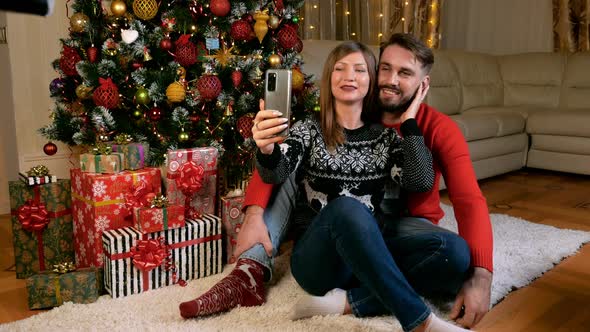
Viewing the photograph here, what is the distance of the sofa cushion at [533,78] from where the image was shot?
14.3 ft

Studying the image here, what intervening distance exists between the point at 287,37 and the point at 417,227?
1115 mm

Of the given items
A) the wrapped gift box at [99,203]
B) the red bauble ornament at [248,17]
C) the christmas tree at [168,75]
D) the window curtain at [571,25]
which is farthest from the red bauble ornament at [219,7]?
the window curtain at [571,25]

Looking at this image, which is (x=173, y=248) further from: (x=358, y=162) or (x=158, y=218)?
(x=358, y=162)

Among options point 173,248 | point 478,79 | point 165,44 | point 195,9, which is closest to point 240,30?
point 195,9

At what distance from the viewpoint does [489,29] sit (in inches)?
212

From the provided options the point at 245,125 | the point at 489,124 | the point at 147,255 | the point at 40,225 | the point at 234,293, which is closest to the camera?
the point at 234,293

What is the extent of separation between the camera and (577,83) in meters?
4.23

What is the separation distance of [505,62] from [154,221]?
3.99 m

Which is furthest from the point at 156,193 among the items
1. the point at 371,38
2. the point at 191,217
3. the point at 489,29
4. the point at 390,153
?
the point at 489,29

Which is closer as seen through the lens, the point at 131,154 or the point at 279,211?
the point at 279,211

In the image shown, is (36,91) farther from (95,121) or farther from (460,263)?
(460,263)

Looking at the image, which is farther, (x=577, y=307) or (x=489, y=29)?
(x=489, y=29)

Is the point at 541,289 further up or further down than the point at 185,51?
further down

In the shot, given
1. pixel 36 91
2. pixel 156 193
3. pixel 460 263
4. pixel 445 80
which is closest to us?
pixel 460 263
